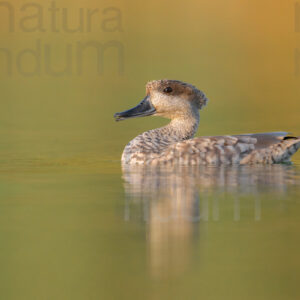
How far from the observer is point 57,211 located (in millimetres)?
7477

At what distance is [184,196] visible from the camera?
314 inches

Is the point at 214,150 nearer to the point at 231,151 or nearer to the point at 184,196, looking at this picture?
the point at 231,151

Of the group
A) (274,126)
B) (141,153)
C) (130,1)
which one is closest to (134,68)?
(274,126)

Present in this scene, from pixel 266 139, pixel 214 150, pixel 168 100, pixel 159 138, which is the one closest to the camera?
pixel 214 150

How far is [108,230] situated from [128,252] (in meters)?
0.69

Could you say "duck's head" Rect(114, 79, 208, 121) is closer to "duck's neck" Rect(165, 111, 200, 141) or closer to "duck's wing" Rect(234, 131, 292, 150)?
"duck's neck" Rect(165, 111, 200, 141)

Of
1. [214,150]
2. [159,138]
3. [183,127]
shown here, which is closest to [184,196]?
[214,150]

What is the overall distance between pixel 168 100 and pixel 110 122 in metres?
4.07

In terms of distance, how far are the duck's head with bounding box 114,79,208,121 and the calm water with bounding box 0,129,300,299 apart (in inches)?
57.0

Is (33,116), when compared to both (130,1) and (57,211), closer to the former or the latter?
(57,211)

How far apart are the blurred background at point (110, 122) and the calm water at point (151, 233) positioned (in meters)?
0.02

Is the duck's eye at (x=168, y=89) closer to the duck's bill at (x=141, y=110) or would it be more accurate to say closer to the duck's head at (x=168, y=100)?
the duck's head at (x=168, y=100)

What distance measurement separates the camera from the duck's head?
1127 centimetres

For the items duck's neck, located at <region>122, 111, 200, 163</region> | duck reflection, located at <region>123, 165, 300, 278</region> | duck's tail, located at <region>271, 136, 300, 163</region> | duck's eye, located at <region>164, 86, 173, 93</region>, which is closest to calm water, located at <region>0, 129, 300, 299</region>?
duck reflection, located at <region>123, 165, 300, 278</region>
